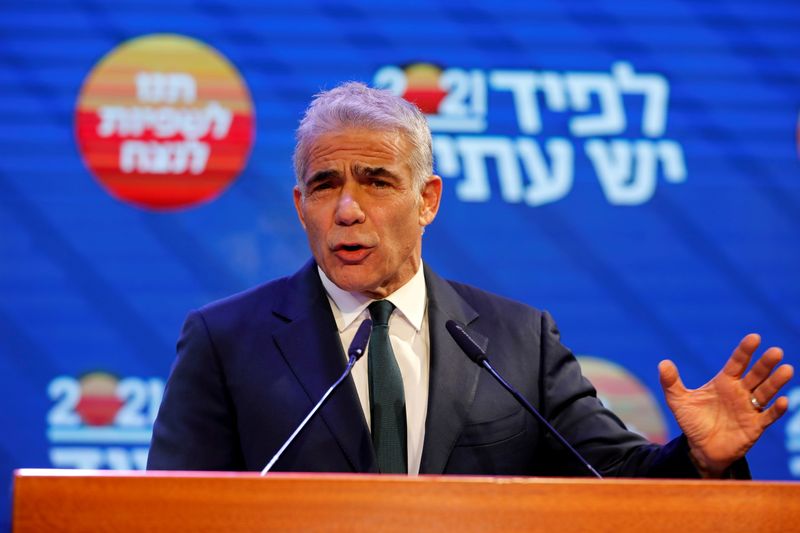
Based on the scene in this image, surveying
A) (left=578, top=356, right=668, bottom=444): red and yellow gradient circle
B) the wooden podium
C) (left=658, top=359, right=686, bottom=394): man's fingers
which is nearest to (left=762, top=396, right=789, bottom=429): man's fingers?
(left=658, top=359, right=686, bottom=394): man's fingers

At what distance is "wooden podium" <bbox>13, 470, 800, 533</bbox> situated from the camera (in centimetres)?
124

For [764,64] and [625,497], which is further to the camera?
[764,64]

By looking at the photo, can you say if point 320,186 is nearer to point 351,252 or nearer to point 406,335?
point 351,252

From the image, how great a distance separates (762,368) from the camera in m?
1.65

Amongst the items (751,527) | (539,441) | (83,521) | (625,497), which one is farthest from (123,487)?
(539,441)

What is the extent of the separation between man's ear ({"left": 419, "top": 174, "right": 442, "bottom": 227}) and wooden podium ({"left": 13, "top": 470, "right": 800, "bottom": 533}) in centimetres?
99

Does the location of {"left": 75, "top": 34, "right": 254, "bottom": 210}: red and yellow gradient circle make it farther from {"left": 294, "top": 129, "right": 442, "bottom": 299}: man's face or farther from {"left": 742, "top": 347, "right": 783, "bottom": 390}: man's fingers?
{"left": 742, "top": 347, "right": 783, "bottom": 390}: man's fingers

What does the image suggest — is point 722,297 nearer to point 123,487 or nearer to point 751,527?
point 751,527

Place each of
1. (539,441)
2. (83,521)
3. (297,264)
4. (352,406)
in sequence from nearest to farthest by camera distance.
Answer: (83,521)
(352,406)
(539,441)
(297,264)

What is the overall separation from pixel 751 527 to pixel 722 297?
1882 mm

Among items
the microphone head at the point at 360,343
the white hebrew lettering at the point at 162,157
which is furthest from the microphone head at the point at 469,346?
the white hebrew lettering at the point at 162,157

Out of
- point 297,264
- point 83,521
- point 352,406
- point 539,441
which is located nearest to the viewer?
point 83,521

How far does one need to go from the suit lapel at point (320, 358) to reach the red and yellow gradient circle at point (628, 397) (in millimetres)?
1191

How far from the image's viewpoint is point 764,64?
10.4 ft
